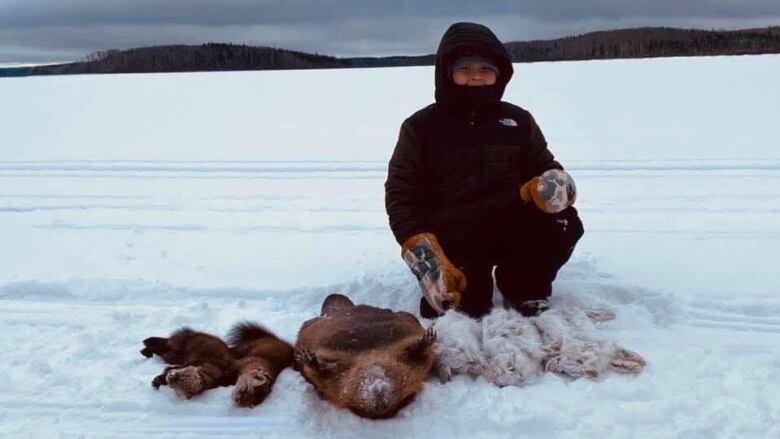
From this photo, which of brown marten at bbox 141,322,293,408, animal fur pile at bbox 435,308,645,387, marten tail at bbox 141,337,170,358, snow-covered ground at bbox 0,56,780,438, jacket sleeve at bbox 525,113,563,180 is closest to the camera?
snow-covered ground at bbox 0,56,780,438

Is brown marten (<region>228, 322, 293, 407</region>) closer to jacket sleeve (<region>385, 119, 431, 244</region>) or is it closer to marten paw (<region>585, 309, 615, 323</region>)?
jacket sleeve (<region>385, 119, 431, 244</region>)

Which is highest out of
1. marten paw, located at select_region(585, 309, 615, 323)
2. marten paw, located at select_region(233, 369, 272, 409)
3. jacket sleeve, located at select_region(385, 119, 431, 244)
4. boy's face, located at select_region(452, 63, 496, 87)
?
boy's face, located at select_region(452, 63, 496, 87)

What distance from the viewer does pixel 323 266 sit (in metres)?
5.39

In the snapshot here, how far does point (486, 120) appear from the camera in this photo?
4336 millimetres

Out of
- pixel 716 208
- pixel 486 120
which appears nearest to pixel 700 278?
pixel 486 120

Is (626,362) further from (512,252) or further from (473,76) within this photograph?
(473,76)

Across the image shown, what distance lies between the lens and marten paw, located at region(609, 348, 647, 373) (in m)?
3.56

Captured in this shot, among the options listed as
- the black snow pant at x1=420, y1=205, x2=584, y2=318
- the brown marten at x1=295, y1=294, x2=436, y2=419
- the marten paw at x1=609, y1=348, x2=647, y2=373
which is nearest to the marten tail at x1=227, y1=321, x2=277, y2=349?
the brown marten at x1=295, y1=294, x2=436, y2=419

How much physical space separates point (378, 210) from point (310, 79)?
15.2m

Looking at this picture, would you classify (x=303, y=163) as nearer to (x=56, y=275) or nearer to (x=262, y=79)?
(x=56, y=275)

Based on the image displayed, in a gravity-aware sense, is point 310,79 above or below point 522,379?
above

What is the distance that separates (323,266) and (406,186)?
1.37m

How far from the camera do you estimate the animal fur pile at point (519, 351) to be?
138 inches

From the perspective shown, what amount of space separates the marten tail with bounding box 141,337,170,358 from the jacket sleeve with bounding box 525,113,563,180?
2196 millimetres
